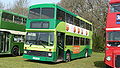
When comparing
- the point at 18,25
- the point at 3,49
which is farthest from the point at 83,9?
the point at 3,49

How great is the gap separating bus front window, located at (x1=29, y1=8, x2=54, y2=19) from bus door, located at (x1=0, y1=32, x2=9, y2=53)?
3875 mm

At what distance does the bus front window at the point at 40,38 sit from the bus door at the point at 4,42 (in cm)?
354

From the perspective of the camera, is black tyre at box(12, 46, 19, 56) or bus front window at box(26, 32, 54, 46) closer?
bus front window at box(26, 32, 54, 46)

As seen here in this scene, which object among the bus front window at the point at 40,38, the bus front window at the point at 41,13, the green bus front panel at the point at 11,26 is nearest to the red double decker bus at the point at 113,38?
the bus front window at the point at 40,38

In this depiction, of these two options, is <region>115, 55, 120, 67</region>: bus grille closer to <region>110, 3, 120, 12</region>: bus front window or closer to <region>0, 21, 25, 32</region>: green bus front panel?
<region>110, 3, 120, 12</region>: bus front window

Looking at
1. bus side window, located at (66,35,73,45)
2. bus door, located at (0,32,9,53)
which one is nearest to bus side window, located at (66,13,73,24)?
bus side window, located at (66,35,73,45)

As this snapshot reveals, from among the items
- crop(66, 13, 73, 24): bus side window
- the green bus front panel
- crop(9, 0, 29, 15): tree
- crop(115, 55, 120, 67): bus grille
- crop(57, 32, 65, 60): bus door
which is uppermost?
crop(9, 0, 29, 15): tree

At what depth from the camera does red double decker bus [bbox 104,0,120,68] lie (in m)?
10.2

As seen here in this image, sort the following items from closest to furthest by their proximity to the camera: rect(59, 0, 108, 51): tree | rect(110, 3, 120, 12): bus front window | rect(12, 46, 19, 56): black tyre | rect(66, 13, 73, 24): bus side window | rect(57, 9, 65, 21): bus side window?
1. rect(110, 3, 120, 12): bus front window
2. rect(57, 9, 65, 21): bus side window
3. rect(66, 13, 73, 24): bus side window
4. rect(12, 46, 19, 56): black tyre
5. rect(59, 0, 108, 51): tree

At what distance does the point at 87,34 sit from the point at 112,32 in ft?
29.2

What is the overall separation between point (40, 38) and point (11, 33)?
4.97m

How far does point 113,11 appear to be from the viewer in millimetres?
A: 11367

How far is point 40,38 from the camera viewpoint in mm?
13062

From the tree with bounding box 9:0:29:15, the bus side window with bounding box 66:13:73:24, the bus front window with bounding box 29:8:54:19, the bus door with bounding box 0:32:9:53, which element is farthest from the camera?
the tree with bounding box 9:0:29:15
